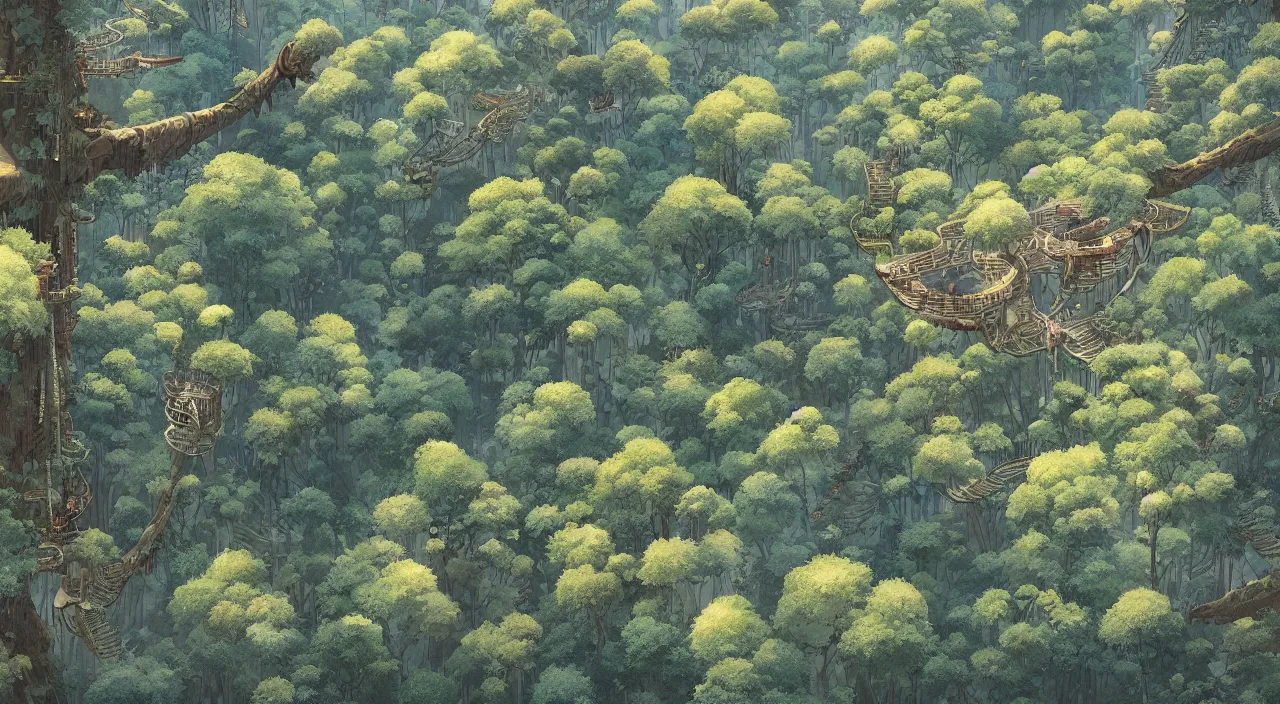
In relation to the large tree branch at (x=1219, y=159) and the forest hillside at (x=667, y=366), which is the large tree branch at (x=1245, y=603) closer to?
the forest hillside at (x=667, y=366)

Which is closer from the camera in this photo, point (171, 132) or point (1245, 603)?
point (171, 132)

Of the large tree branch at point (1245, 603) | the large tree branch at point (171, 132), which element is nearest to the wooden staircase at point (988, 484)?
the large tree branch at point (1245, 603)

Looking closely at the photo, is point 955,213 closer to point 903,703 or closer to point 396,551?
point 903,703

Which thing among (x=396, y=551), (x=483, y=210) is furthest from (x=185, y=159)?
(x=396, y=551)

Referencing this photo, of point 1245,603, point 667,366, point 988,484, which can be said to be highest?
point 1245,603

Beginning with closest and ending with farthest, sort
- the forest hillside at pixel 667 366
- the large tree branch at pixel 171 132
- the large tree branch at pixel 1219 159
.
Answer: the large tree branch at pixel 171 132 < the large tree branch at pixel 1219 159 < the forest hillside at pixel 667 366

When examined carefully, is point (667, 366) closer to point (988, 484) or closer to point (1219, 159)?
point (988, 484)

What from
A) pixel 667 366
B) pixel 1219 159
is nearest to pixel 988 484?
pixel 667 366
